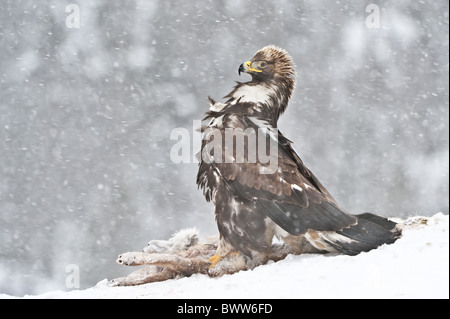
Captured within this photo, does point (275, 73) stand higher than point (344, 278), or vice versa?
point (275, 73)

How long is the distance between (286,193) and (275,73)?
1.18m

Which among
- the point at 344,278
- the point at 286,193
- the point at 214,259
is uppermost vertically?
the point at 286,193

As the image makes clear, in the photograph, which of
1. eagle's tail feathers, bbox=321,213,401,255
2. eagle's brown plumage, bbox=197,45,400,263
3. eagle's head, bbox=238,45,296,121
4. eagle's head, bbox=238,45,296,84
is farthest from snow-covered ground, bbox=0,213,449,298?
eagle's head, bbox=238,45,296,84

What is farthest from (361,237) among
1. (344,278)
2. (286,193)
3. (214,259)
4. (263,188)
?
(214,259)

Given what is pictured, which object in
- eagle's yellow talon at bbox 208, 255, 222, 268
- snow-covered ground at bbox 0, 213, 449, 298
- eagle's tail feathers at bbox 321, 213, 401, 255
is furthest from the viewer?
eagle's yellow talon at bbox 208, 255, 222, 268

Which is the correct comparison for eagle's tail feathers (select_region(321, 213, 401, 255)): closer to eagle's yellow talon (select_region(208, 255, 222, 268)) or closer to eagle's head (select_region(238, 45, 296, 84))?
eagle's yellow talon (select_region(208, 255, 222, 268))

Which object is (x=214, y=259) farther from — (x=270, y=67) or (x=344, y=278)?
(x=270, y=67)

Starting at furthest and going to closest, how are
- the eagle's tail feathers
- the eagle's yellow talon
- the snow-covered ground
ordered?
the eagle's yellow talon
the eagle's tail feathers
the snow-covered ground

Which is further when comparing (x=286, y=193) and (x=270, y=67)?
(x=270, y=67)

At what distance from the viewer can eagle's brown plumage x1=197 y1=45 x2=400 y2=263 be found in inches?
157

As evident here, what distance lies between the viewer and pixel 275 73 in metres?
4.78

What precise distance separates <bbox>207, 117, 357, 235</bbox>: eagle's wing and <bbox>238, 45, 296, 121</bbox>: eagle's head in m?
0.57

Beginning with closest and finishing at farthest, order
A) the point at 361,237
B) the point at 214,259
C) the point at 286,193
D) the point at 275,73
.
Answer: the point at 361,237, the point at 286,193, the point at 214,259, the point at 275,73

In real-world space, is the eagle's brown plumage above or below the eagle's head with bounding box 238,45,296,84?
below
